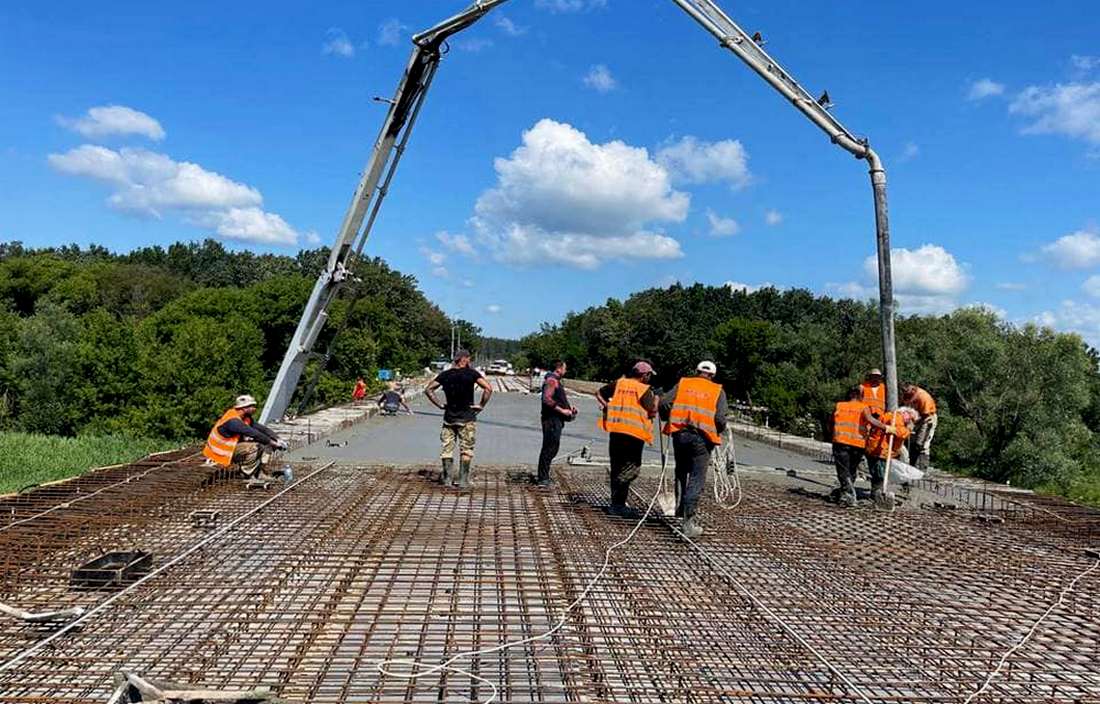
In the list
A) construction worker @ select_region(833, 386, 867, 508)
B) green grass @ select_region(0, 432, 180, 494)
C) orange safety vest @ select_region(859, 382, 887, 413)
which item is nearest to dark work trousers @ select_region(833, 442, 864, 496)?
construction worker @ select_region(833, 386, 867, 508)

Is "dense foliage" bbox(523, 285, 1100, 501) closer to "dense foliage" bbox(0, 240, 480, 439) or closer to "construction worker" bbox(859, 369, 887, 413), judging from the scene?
"construction worker" bbox(859, 369, 887, 413)

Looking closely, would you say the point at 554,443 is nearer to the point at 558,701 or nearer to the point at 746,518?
the point at 746,518

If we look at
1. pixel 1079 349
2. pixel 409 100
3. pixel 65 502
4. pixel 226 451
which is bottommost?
pixel 65 502

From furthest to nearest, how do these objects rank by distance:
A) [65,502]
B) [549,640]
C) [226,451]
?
[226,451] < [65,502] < [549,640]

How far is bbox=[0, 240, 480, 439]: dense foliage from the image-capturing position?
71.4 ft

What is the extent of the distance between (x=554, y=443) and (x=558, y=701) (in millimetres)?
5080

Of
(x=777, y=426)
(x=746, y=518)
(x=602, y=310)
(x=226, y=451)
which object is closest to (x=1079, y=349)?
(x=777, y=426)

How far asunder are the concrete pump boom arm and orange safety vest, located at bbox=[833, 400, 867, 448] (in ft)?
2.12

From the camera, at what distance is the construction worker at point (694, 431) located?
6.11m

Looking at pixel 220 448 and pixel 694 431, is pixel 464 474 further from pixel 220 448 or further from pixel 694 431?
pixel 694 431

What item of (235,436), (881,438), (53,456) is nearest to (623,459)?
(881,438)

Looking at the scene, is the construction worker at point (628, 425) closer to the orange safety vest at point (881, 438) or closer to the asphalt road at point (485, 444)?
the orange safety vest at point (881, 438)

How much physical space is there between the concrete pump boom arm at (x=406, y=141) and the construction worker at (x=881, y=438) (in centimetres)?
31

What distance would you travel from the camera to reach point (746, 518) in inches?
281
